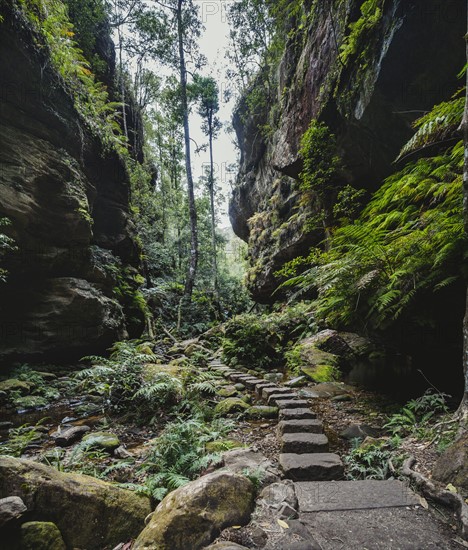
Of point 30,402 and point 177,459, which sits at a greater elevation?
point 30,402

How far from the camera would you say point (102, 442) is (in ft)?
11.4

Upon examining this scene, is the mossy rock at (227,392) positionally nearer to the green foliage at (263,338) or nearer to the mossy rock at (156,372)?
the mossy rock at (156,372)

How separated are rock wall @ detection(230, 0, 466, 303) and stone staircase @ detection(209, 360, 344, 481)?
6150mm

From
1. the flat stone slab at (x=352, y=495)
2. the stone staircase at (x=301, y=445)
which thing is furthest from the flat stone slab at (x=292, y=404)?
the flat stone slab at (x=352, y=495)

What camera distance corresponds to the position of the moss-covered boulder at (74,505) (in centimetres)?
186

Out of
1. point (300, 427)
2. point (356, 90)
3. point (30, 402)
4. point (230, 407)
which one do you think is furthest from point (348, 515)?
point (356, 90)

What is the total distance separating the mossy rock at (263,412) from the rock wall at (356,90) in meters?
6.36

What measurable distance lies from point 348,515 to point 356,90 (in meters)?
7.88

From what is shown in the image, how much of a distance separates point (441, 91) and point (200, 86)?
17.2 metres

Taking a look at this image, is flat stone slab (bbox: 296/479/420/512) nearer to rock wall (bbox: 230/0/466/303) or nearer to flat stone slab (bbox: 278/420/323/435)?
flat stone slab (bbox: 278/420/323/435)

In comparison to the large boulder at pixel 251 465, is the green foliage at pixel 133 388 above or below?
above

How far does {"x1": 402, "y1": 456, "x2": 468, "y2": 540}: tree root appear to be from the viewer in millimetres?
1707

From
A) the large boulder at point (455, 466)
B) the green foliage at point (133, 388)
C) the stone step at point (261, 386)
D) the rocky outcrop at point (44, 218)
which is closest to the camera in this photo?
the large boulder at point (455, 466)

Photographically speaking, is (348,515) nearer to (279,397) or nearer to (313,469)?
(313,469)
